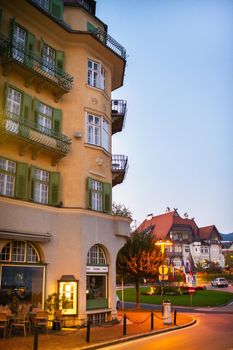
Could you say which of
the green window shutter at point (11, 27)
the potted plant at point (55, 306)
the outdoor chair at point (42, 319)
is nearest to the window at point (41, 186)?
the potted plant at point (55, 306)

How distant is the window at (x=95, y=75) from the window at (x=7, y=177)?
8.29 m

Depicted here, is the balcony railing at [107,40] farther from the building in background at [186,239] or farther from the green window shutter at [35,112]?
the building in background at [186,239]

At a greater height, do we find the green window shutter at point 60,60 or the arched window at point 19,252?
the green window shutter at point 60,60

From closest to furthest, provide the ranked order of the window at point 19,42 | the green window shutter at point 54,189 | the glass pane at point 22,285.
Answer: the glass pane at point 22,285 < the window at point 19,42 < the green window shutter at point 54,189

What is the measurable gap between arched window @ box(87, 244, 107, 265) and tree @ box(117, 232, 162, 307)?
1045 cm

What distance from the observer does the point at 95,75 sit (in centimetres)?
2622

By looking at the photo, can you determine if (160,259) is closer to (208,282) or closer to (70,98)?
(70,98)

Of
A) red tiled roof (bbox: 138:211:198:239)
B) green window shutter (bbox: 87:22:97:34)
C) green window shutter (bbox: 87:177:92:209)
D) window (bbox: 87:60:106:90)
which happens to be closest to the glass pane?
green window shutter (bbox: 87:177:92:209)

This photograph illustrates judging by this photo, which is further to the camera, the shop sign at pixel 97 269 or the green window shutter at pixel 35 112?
the shop sign at pixel 97 269

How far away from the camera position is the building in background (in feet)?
303

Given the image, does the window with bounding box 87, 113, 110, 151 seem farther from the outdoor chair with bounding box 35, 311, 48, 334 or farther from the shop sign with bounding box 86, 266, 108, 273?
the outdoor chair with bounding box 35, 311, 48, 334

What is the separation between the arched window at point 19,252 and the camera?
19.5 m

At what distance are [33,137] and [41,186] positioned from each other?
2718 mm

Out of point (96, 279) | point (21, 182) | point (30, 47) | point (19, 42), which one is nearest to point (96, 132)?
point (30, 47)
